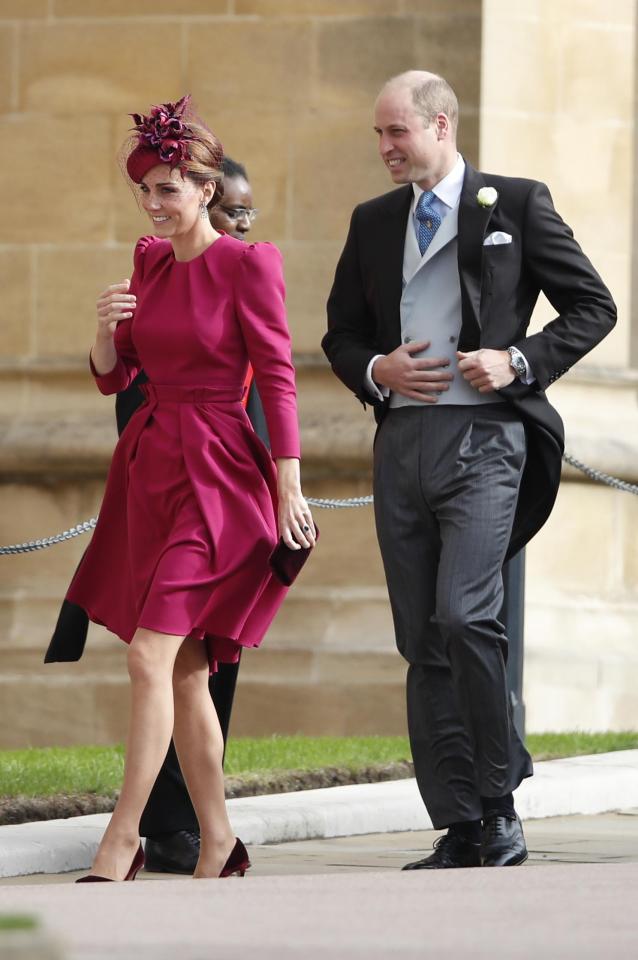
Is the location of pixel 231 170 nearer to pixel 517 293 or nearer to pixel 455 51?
pixel 517 293

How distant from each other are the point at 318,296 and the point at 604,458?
1.49 metres

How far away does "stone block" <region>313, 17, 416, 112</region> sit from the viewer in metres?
10.7

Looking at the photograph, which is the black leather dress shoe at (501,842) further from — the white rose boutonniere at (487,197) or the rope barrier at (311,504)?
the rope barrier at (311,504)

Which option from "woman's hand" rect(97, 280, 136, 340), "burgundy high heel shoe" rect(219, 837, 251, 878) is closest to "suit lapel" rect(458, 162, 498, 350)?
"woman's hand" rect(97, 280, 136, 340)

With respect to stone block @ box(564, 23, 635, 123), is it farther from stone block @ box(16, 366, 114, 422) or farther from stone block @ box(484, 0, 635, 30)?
stone block @ box(16, 366, 114, 422)

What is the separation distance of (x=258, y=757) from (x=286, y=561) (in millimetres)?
2701

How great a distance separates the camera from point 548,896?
4281 mm

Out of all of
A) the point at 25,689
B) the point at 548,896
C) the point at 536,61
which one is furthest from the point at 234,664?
the point at 536,61

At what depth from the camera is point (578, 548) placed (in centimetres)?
1075

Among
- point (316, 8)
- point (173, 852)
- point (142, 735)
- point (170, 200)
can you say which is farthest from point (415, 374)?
point (316, 8)

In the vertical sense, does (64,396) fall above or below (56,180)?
below

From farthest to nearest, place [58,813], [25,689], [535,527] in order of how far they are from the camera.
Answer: [25,689] → [58,813] → [535,527]

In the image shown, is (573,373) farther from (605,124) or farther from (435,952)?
(435,952)

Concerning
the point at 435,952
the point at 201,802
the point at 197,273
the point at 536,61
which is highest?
the point at 536,61
